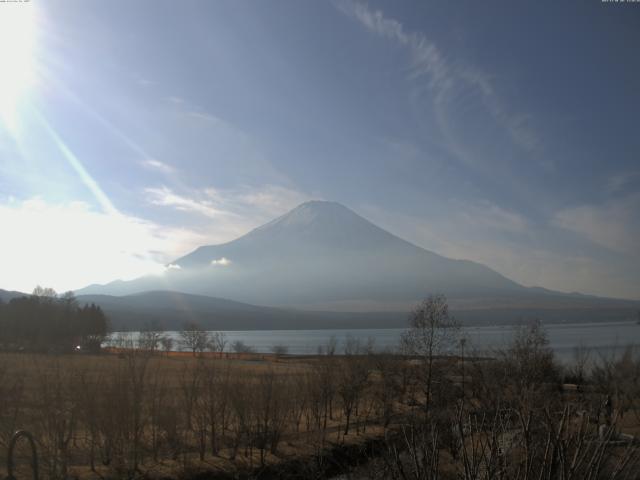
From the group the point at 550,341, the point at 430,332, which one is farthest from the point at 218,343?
the point at 430,332

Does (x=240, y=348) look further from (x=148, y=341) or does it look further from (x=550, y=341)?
(x=148, y=341)

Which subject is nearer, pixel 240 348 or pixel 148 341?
pixel 148 341

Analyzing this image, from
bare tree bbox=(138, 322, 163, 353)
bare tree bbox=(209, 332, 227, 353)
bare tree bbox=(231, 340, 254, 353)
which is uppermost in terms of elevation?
bare tree bbox=(138, 322, 163, 353)

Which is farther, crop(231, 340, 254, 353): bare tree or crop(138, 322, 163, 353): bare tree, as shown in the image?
crop(231, 340, 254, 353): bare tree

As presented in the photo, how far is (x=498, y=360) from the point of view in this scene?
29484 mm

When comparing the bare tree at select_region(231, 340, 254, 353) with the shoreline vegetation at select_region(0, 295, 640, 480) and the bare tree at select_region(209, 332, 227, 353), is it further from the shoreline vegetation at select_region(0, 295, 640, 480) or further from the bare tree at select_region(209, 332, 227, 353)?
the shoreline vegetation at select_region(0, 295, 640, 480)

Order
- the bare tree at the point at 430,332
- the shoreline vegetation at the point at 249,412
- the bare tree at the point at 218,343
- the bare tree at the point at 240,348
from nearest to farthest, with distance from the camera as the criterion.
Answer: the shoreline vegetation at the point at 249,412
the bare tree at the point at 430,332
the bare tree at the point at 218,343
the bare tree at the point at 240,348

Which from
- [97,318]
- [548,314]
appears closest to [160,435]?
[97,318]

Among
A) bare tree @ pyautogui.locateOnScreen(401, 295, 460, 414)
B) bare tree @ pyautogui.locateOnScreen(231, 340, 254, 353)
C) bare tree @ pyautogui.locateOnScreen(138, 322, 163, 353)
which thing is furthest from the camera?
bare tree @ pyautogui.locateOnScreen(231, 340, 254, 353)

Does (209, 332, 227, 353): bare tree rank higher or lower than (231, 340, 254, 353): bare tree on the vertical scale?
higher

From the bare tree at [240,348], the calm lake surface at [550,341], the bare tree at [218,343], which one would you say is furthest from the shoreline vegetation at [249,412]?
the bare tree at [240,348]

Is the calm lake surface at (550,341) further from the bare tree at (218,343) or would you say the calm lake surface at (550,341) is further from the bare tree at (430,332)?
the bare tree at (218,343)

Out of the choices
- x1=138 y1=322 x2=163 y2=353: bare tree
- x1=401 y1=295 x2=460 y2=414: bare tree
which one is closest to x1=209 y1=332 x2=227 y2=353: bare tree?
x1=138 y1=322 x2=163 y2=353: bare tree

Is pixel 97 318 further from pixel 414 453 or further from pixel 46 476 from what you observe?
pixel 414 453
